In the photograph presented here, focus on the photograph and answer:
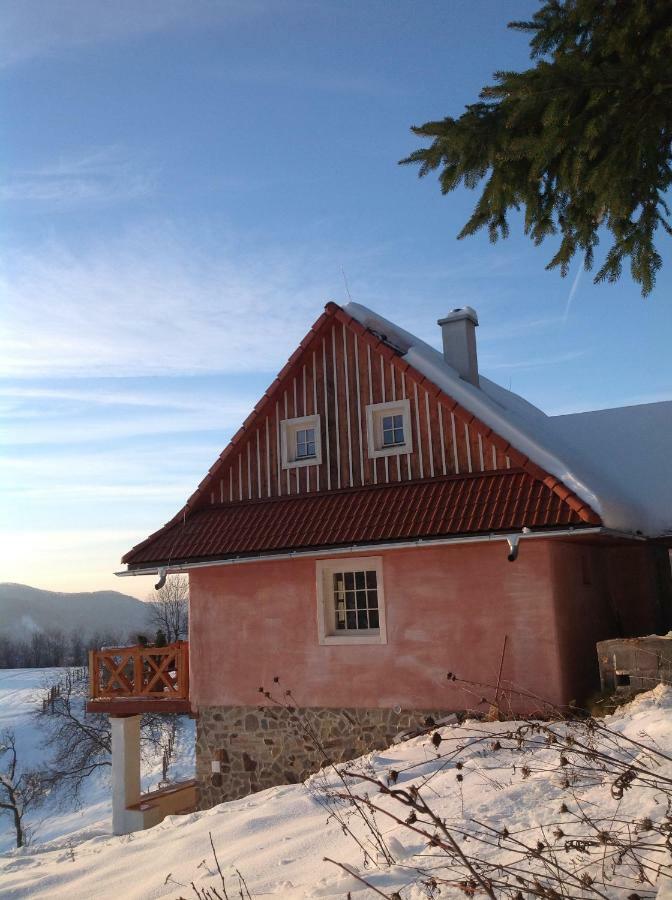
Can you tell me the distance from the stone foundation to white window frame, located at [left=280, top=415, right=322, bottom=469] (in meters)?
4.03

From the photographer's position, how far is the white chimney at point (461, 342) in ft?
48.9

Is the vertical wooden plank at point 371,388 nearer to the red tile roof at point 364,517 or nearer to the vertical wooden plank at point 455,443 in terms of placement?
the red tile roof at point 364,517

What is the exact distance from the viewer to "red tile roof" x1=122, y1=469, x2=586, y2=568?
10648 millimetres

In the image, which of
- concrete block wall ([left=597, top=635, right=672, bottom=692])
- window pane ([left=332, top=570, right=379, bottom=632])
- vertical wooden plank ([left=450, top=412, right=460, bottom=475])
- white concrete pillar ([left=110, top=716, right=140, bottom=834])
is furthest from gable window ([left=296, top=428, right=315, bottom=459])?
concrete block wall ([left=597, top=635, right=672, bottom=692])

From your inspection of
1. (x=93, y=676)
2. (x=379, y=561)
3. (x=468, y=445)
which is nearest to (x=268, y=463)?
(x=379, y=561)

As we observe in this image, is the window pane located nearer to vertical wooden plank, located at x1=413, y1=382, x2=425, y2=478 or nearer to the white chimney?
vertical wooden plank, located at x1=413, y1=382, x2=425, y2=478

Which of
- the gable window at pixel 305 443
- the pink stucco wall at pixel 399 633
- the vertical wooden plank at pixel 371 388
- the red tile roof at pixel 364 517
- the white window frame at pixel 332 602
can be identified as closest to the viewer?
the red tile roof at pixel 364 517

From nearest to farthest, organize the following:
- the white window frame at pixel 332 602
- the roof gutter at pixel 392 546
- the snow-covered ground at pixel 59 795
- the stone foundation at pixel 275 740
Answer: the roof gutter at pixel 392 546, the stone foundation at pixel 275 740, the white window frame at pixel 332 602, the snow-covered ground at pixel 59 795

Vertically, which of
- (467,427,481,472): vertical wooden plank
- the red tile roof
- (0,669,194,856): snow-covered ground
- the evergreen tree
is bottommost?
(0,669,194,856): snow-covered ground

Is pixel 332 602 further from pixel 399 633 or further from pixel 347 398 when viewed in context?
pixel 347 398

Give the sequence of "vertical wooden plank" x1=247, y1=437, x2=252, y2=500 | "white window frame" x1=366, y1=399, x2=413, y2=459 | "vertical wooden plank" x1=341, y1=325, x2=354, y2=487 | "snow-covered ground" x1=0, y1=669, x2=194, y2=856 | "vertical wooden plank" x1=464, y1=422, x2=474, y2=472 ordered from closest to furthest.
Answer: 1. "vertical wooden plank" x1=464, y1=422, x2=474, y2=472
2. "white window frame" x1=366, y1=399, x2=413, y2=459
3. "vertical wooden plank" x1=341, y1=325, x2=354, y2=487
4. "vertical wooden plank" x1=247, y1=437, x2=252, y2=500
5. "snow-covered ground" x1=0, y1=669, x2=194, y2=856

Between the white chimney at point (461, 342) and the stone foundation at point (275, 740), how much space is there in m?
6.64

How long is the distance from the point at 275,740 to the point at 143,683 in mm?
3055

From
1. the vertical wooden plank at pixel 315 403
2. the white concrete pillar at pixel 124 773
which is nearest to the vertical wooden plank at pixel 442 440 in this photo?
the vertical wooden plank at pixel 315 403
